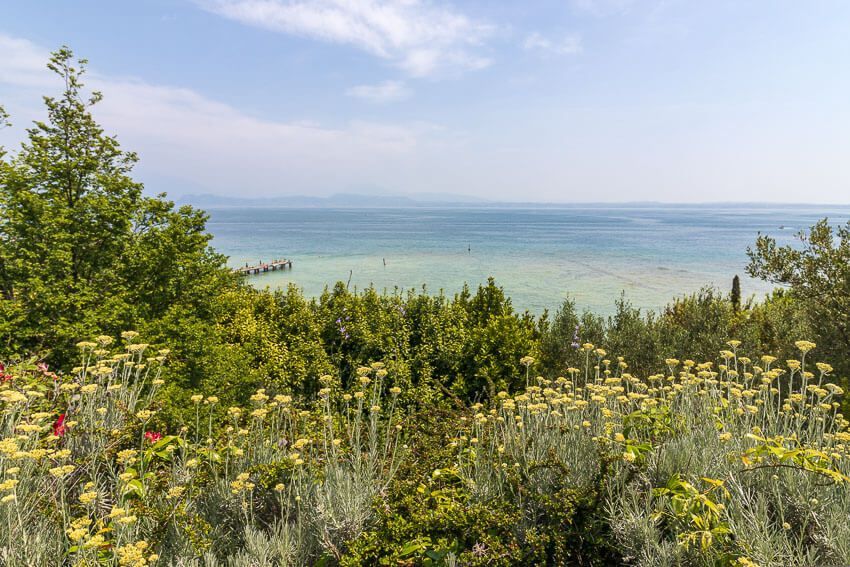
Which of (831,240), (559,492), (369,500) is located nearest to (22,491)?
(369,500)

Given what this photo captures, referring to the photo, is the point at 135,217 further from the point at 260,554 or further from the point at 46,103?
the point at 260,554

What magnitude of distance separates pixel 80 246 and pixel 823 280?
12221 millimetres

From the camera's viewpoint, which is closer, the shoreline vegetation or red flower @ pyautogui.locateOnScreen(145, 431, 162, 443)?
the shoreline vegetation

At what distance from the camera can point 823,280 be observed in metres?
6.48

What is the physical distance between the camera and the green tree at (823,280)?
605cm

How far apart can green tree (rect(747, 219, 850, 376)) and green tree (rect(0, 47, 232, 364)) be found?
9.95 m

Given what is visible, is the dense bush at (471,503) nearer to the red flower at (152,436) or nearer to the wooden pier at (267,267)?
the red flower at (152,436)

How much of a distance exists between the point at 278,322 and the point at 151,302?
2366 mm

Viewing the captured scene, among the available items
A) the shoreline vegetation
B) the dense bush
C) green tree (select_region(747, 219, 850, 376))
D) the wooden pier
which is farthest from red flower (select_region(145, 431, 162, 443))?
the wooden pier

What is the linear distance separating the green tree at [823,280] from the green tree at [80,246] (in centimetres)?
995

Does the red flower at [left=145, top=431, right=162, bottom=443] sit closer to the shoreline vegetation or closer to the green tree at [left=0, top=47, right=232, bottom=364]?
the shoreline vegetation

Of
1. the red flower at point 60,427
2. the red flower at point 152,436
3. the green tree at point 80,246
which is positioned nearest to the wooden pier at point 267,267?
the green tree at point 80,246

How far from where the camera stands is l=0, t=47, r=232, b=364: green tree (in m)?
6.59

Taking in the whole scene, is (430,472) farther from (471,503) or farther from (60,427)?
(60,427)
